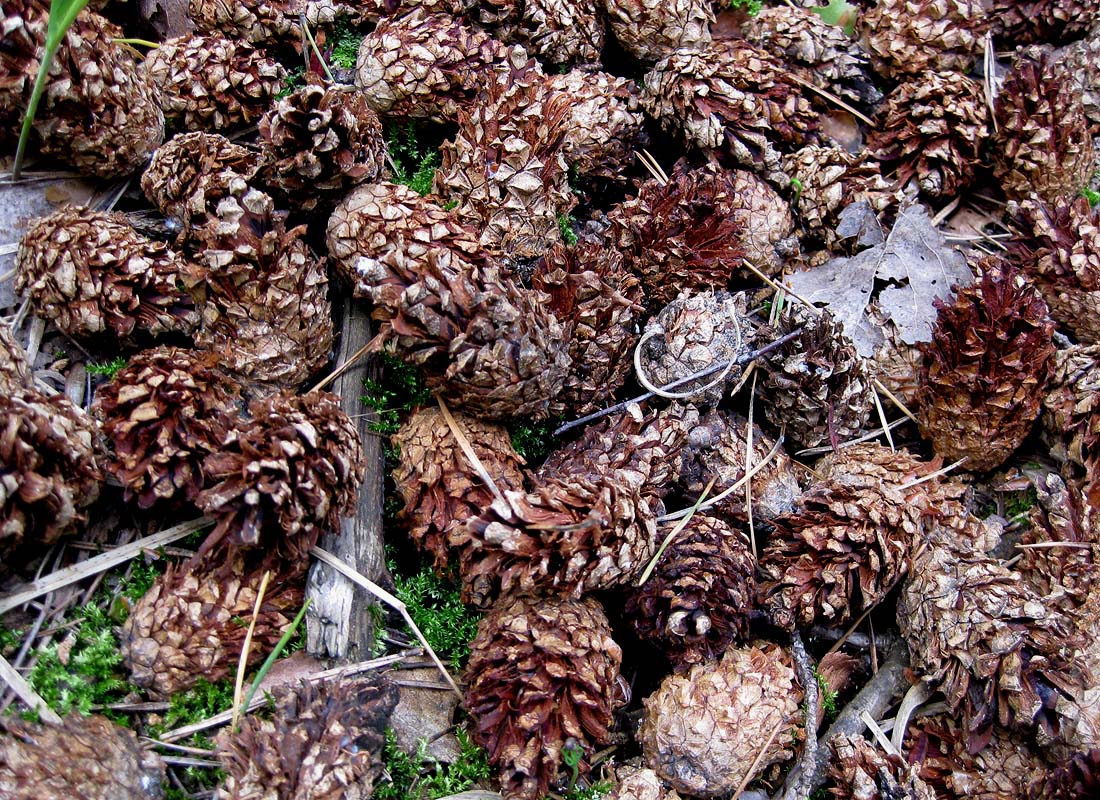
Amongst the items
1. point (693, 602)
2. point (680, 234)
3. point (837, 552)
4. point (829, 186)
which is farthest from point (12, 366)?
point (829, 186)

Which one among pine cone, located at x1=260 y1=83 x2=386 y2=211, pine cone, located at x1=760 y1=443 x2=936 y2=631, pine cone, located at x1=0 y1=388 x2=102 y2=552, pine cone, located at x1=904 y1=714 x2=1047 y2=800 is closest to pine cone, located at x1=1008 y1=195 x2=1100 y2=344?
pine cone, located at x1=760 y1=443 x2=936 y2=631

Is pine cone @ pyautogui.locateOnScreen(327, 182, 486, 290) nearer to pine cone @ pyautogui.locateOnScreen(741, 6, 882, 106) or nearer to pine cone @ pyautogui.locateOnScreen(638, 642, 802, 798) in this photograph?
pine cone @ pyautogui.locateOnScreen(638, 642, 802, 798)

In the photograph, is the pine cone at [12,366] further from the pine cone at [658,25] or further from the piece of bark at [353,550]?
the pine cone at [658,25]

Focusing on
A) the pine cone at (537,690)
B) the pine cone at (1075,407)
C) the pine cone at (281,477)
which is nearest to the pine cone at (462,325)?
the pine cone at (281,477)

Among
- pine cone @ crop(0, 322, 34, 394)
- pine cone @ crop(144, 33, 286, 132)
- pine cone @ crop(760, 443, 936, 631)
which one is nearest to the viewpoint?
pine cone @ crop(0, 322, 34, 394)

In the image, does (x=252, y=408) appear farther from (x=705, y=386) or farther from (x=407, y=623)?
(x=705, y=386)

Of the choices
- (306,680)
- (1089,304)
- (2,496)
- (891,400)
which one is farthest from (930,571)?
(2,496)
